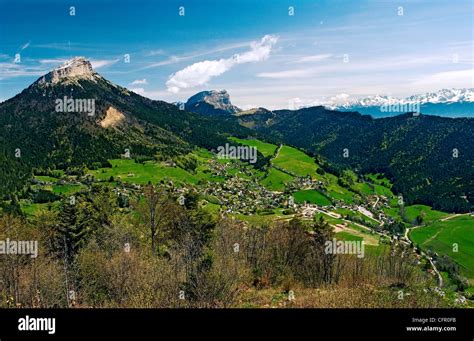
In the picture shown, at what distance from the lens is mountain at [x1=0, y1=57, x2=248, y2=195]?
4319 inches

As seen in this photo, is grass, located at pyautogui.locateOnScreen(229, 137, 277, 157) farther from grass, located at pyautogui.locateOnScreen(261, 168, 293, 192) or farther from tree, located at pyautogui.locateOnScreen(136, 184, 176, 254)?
tree, located at pyautogui.locateOnScreen(136, 184, 176, 254)

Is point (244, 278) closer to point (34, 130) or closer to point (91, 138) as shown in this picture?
point (91, 138)

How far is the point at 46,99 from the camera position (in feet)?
548

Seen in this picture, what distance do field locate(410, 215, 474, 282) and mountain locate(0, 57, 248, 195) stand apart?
77.2 m

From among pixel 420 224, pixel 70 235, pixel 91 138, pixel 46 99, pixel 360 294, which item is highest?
pixel 46 99

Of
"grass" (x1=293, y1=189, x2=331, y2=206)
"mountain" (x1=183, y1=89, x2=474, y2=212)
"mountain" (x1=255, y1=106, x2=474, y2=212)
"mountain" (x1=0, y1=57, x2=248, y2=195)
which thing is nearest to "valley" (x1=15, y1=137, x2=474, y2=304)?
"grass" (x1=293, y1=189, x2=331, y2=206)

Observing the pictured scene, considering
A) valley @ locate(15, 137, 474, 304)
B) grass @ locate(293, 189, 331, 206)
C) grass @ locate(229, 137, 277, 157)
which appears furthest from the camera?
grass @ locate(229, 137, 277, 157)

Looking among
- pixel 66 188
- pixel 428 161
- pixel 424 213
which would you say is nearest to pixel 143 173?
pixel 66 188

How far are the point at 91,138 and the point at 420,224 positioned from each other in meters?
103

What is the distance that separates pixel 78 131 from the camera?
13288 centimetres

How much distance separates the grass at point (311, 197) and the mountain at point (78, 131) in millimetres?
49632

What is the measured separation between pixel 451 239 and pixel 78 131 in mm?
116877

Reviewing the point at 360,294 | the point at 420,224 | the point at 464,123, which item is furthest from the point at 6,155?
the point at 464,123

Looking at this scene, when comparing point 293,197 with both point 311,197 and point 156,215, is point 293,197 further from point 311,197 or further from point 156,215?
point 156,215
